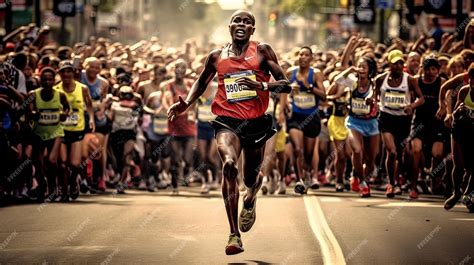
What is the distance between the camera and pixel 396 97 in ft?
71.7

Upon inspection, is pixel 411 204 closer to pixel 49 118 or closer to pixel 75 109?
pixel 75 109

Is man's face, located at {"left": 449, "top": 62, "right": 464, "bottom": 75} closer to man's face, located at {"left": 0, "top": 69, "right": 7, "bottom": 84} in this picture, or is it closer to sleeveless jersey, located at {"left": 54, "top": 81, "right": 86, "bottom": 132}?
sleeveless jersey, located at {"left": 54, "top": 81, "right": 86, "bottom": 132}

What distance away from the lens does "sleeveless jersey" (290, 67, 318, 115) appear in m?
23.1

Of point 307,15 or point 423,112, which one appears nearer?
point 423,112

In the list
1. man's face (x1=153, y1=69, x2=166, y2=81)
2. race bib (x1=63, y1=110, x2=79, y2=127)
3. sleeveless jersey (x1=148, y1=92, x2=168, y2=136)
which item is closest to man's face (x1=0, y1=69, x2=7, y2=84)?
race bib (x1=63, y1=110, x2=79, y2=127)

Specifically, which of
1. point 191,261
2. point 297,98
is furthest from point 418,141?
point 191,261

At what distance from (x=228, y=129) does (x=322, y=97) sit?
8816 mm

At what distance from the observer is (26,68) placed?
22.4 m

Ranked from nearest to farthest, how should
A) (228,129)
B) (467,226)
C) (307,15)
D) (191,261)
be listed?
(191,261), (228,129), (467,226), (307,15)

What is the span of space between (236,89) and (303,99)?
29.6 ft

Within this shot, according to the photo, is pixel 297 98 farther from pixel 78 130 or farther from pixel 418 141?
pixel 78 130

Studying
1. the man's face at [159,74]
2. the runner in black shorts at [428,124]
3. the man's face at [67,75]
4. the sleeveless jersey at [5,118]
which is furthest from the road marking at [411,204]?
the man's face at [159,74]

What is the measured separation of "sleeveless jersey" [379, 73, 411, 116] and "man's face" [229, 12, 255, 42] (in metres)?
7.80

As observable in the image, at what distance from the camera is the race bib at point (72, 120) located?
2138 centimetres
